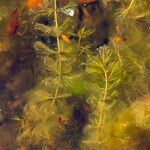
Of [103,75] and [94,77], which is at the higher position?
[103,75]

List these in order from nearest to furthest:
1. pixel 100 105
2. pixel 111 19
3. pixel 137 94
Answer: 1. pixel 100 105
2. pixel 137 94
3. pixel 111 19

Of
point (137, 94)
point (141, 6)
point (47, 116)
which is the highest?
point (141, 6)

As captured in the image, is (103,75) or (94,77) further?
(94,77)

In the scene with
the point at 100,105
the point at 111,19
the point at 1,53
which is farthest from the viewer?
the point at 1,53

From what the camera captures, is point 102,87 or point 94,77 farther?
point 94,77

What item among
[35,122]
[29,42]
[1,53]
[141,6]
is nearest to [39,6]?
[29,42]

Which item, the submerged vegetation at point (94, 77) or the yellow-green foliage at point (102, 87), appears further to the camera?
the submerged vegetation at point (94, 77)

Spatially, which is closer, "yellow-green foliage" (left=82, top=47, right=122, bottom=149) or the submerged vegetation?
"yellow-green foliage" (left=82, top=47, right=122, bottom=149)

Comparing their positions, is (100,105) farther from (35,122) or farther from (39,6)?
(39,6)
